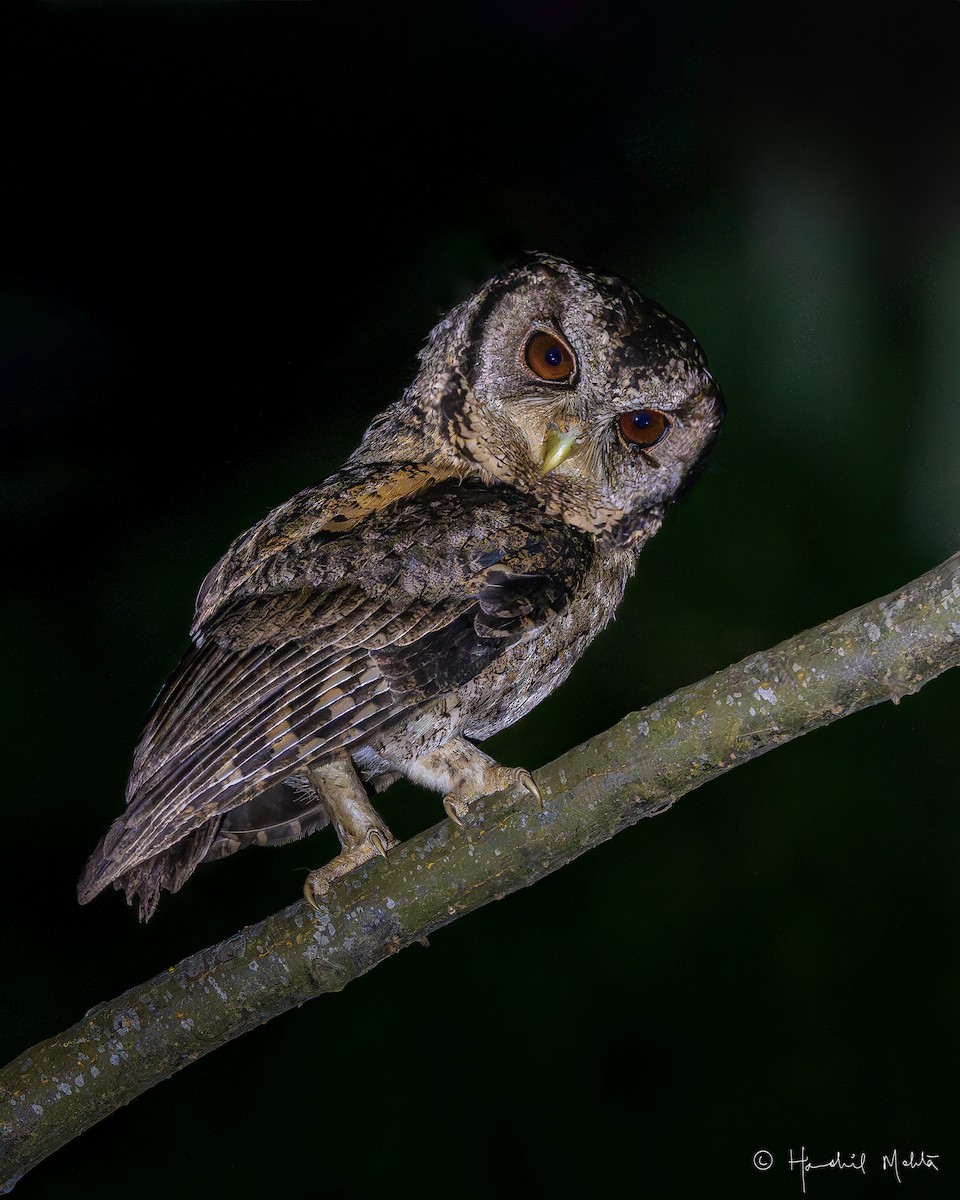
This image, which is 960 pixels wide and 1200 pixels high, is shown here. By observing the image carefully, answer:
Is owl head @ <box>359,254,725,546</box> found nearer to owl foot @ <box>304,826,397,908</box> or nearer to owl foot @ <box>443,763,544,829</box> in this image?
owl foot @ <box>443,763,544,829</box>

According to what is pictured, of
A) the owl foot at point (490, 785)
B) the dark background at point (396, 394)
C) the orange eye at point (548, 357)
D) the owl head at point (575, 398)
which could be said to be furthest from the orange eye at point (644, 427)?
the owl foot at point (490, 785)

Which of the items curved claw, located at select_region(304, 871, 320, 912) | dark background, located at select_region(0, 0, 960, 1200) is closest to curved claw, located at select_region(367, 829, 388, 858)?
curved claw, located at select_region(304, 871, 320, 912)

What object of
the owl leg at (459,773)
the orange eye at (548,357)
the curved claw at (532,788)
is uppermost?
the orange eye at (548,357)

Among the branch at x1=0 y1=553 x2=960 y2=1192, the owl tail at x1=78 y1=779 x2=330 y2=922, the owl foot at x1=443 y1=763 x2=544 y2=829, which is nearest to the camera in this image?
the branch at x1=0 y1=553 x2=960 y2=1192

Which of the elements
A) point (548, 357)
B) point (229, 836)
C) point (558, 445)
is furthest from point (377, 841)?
point (548, 357)

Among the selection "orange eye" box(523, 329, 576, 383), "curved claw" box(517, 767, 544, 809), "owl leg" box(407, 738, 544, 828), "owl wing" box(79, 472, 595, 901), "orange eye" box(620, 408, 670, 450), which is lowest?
"curved claw" box(517, 767, 544, 809)

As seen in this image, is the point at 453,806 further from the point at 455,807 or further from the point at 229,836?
the point at 229,836

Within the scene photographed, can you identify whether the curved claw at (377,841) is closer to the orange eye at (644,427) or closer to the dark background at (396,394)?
the dark background at (396,394)

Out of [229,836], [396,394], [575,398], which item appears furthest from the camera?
[396,394]
